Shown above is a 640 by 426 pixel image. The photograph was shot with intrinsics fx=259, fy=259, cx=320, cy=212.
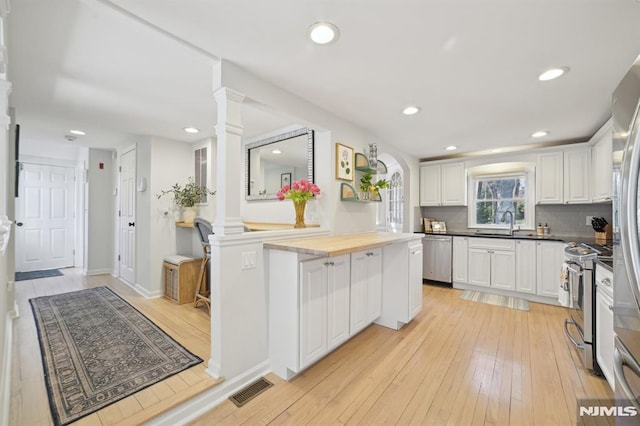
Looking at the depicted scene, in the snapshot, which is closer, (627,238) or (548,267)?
(627,238)

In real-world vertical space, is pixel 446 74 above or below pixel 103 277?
above

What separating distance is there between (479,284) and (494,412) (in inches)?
110

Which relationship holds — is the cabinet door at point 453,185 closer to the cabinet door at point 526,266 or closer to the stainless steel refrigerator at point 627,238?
the cabinet door at point 526,266

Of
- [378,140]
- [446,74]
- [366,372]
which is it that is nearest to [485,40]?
[446,74]

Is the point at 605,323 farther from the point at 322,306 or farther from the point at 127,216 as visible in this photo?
the point at 127,216

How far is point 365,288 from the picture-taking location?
2549 millimetres

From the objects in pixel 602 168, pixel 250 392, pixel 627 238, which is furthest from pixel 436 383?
pixel 602 168

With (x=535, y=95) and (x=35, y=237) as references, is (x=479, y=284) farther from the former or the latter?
(x=35, y=237)

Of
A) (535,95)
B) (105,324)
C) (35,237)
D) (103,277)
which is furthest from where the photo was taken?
(35,237)

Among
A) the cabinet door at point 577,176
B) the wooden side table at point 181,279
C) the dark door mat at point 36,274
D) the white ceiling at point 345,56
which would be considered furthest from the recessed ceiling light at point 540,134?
the dark door mat at point 36,274

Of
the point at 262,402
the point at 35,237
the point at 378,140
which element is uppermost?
the point at 378,140

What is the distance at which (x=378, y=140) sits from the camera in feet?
11.7

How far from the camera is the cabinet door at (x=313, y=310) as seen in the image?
185cm

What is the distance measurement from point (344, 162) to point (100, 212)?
15.3 feet
